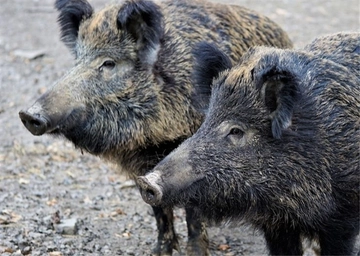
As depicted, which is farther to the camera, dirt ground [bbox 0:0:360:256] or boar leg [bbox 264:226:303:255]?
dirt ground [bbox 0:0:360:256]

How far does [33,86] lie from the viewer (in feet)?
36.8

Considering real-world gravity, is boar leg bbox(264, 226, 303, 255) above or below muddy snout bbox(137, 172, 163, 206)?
below

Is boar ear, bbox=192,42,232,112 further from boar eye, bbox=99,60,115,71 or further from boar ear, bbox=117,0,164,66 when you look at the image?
boar eye, bbox=99,60,115,71

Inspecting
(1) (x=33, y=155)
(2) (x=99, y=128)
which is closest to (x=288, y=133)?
(2) (x=99, y=128)

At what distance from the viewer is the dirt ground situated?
6773 mm

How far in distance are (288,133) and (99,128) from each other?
5.77 feet

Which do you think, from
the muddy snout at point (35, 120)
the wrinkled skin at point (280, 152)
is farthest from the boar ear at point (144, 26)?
the wrinkled skin at point (280, 152)

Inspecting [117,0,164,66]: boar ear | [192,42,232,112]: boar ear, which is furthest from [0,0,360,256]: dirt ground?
[192,42,232,112]: boar ear

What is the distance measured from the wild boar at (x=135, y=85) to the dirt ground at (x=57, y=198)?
1.79 feet

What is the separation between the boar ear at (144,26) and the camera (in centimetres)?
640

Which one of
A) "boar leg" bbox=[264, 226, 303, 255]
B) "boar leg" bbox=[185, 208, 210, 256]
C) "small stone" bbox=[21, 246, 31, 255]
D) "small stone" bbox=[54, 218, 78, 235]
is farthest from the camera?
"small stone" bbox=[54, 218, 78, 235]

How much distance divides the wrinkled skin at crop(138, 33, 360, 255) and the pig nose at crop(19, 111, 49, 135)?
1174 mm

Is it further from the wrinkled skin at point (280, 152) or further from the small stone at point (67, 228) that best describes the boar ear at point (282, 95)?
the small stone at point (67, 228)

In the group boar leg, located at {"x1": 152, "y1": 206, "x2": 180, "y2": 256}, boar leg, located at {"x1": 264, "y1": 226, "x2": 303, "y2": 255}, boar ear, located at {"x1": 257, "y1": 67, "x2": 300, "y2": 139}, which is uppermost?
boar ear, located at {"x1": 257, "y1": 67, "x2": 300, "y2": 139}
